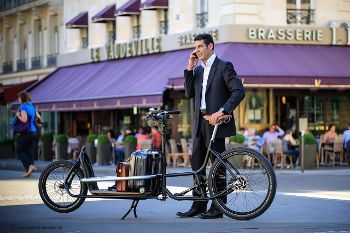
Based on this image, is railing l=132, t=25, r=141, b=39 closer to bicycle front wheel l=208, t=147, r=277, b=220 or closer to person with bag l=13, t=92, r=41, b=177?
person with bag l=13, t=92, r=41, b=177

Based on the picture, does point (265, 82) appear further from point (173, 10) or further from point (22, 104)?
point (22, 104)

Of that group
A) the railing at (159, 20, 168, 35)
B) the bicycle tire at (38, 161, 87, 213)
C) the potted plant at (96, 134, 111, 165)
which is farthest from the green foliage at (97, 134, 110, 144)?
the bicycle tire at (38, 161, 87, 213)

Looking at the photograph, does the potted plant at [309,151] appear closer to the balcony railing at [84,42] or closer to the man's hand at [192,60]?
the man's hand at [192,60]

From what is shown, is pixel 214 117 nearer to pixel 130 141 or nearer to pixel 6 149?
pixel 130 141

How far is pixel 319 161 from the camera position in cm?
2995

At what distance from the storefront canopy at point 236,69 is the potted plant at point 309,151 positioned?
9.14ft

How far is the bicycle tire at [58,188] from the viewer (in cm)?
1159

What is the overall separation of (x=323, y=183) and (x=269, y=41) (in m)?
11.8

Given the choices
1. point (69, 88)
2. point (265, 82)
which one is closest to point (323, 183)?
Answer: point (265, 82)

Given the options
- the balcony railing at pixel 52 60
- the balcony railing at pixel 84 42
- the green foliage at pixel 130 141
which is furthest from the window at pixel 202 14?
the balcony railing at pixel 52 60

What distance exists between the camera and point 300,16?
3222cm

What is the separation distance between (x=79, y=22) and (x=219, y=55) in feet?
40.5

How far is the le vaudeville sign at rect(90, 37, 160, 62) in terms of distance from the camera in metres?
35.2

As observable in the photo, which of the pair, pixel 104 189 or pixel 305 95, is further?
pixel 305 95
